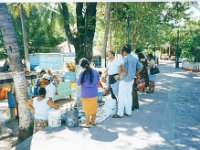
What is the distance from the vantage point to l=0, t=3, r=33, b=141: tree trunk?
25.2 ft

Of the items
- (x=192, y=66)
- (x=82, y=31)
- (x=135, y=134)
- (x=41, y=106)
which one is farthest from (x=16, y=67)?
(x=192, y=66)

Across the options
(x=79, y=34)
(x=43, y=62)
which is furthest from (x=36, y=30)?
(x=79, y=34)

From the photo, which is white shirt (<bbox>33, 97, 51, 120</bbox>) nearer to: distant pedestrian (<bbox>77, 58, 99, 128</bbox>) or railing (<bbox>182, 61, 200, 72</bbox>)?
distant pedestrian (<bbox>77, 58, 99, 128</bbox>)

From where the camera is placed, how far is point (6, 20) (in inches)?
302

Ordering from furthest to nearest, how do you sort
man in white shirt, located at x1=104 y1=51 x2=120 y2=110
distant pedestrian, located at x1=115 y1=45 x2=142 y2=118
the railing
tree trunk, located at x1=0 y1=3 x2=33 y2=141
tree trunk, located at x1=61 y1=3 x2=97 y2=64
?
the railing
tree trunk, located at x1=61 y1=3 x2=97 y2=64
man in white shirt, located at x1=104 y1=51 x2=120 y2=110
distant pedestrian, located at x1=115 y1=45 x2=142 y2=118
tree trunk, located at x1=0 y1=3 x2=33 y2=141

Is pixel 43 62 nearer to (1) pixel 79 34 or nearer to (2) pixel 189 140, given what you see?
(1) pixel 79 34

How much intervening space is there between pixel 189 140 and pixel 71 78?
15994 millimetres

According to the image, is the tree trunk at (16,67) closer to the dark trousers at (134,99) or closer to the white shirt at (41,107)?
the white shirt at (41,107)

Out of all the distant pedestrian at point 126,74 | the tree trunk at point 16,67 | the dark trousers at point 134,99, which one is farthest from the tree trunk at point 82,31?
the tree trunk at point 16,67

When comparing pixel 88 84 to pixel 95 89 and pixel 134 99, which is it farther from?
pixel 134 99

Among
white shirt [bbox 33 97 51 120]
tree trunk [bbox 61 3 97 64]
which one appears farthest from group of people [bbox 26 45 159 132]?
tree trunk [bbox 61 3 97 64]

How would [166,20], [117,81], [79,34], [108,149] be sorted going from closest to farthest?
[108,149] < [117,81] < [79,34] < [166,20]

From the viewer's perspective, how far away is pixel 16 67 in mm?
7969

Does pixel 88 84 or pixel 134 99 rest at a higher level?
pixel 88 84
